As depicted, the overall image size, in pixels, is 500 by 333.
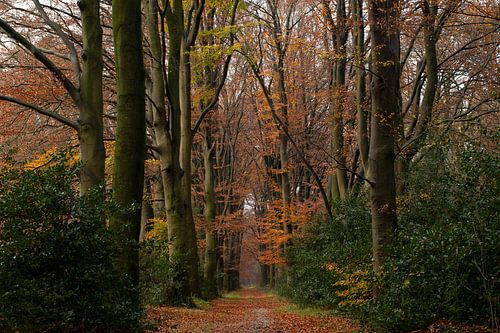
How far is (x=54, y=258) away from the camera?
516 cm

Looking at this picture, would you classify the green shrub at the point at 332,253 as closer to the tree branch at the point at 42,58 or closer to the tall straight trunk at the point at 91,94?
the tall straight trunk at the point at 91,94

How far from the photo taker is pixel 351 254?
→ 418 inches

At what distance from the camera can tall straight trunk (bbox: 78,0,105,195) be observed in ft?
29.2

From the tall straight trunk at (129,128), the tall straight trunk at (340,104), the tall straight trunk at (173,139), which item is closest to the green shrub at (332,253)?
the tall straight trunk at (340,104)

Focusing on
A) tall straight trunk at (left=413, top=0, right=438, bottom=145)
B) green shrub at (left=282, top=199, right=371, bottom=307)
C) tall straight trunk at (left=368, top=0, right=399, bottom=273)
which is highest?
tall straight trunk at (left=413, top=0, right=438, bottom=145)

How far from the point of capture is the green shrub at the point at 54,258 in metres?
4.78

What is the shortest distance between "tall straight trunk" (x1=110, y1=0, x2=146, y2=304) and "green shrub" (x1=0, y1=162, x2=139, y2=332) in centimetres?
112

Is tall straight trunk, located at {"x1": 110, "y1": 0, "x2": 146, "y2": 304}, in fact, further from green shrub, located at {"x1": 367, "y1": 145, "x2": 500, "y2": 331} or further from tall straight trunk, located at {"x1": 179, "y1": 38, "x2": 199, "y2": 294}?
tall straight trunk, located at {"x1": 179, "y1": 38, "x2": 199, "y2": 294}

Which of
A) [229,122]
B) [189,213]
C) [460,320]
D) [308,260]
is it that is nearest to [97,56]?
[189,213]

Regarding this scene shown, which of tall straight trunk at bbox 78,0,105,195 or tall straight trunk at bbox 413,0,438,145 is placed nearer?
tall straight trunk at bbox 78,0,105,195

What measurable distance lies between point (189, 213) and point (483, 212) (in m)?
10.2

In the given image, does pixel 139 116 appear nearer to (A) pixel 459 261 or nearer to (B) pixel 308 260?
(A) pixel 459 261

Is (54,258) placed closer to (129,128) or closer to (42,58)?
(129,128)

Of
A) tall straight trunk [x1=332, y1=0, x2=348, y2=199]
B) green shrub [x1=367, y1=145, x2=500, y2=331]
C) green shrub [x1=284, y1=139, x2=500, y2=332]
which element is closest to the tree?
green shrub [x1=284, y1=139, x2=500, y2=332]
